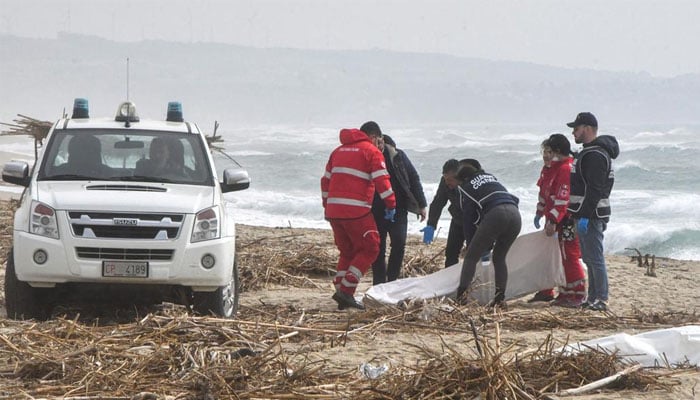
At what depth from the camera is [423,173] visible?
47.3 meters

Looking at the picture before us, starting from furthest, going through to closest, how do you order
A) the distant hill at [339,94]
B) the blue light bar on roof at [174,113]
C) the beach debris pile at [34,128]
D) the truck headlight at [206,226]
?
1. the distant hill at [339,94]
2. the beach debris pile at [34,128]
3. the blue light bar on roof at [174,113]
4. the truck headlight at [206,226]

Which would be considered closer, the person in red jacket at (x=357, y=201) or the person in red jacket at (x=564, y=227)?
the person in red jacket at (x=357, y=201)

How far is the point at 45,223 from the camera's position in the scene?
8.46 meters

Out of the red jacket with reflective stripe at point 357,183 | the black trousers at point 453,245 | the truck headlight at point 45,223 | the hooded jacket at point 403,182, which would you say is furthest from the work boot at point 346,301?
the truck headlight at point 45,223

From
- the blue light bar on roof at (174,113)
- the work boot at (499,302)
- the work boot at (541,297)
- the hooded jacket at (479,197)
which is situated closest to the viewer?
the work boot at (499,302)

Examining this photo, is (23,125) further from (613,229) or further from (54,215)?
(613,229)

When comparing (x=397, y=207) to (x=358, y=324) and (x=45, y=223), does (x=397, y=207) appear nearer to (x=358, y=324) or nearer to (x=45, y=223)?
(x=358, y=324)

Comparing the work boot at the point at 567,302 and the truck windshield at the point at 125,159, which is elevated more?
the truck windshield at the point at 125,159

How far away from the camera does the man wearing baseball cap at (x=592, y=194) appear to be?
33.2 ft

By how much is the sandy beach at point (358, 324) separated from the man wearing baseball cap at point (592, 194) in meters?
0.50

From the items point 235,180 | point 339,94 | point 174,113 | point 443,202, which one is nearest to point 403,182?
point 443,202

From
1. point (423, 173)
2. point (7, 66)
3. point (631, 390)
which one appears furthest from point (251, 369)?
point (7, 66)

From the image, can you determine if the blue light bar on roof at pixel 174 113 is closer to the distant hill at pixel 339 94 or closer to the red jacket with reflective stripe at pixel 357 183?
the red jacket with reflective stripe at pixel 357 183

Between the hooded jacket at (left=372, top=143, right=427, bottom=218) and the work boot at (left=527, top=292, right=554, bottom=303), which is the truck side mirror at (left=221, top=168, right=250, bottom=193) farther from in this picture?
the work boot at (left=527, top=292, right=554, bottom=303)
